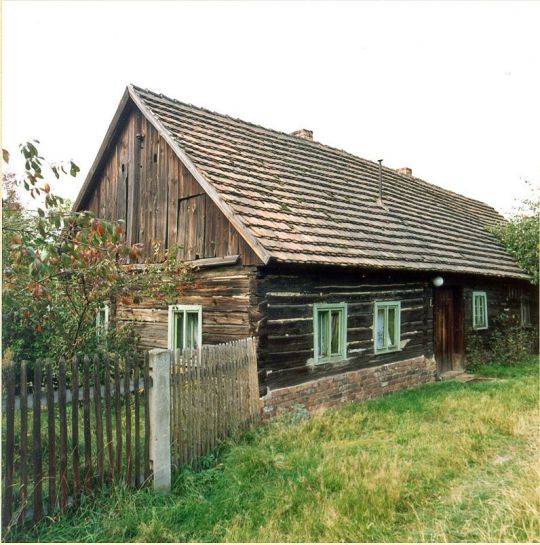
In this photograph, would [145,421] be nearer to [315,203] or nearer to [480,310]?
[315,203]

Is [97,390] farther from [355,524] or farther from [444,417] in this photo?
[444,417]

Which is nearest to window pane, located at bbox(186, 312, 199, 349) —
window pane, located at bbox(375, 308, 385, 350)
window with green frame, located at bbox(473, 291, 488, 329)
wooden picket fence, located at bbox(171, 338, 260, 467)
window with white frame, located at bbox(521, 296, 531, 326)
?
wooden picket fence, located at bbox(171, 338, 260, 467)

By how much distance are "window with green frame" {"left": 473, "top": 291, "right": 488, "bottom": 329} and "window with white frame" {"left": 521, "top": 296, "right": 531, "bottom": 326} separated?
116 inches

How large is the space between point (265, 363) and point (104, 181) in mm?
6889

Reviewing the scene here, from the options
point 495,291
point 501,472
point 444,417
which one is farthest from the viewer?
point 495,291

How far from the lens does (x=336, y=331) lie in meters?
9.06

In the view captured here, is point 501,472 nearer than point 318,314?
Yes

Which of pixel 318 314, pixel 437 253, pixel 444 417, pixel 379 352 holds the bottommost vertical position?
pixel 444 417

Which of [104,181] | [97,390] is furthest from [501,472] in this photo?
[104,181]

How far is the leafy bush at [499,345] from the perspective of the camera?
1320 centimetres

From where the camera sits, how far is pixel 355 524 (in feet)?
13.2

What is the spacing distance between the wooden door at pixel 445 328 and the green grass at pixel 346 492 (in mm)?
5199

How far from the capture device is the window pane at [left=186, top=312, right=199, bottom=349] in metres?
8.90

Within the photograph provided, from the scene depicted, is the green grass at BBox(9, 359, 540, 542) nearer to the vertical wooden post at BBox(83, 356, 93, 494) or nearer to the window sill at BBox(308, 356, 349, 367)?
the vertical wooden post at BBox(83, 356, 93, 494)
